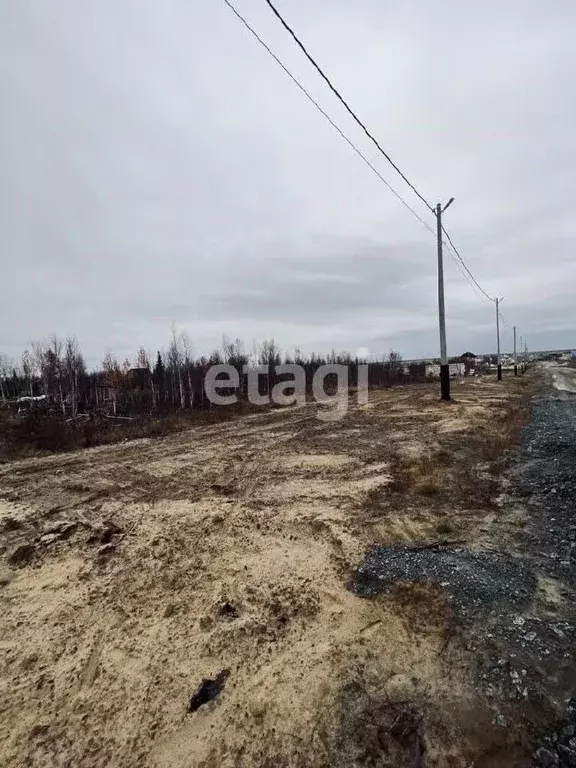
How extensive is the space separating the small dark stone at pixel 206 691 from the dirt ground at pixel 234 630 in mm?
42

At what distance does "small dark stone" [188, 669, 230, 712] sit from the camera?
2324 millimetres

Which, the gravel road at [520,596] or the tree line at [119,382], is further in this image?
the tree line at [119,382]

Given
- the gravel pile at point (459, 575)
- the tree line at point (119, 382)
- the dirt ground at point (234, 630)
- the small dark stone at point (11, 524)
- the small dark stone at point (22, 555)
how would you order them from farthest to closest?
1. the tree line at point (119, 382)
2. the small dark stone at point (11, 524)
3. the small dark stone at point (22, 555)
4. the gravel pile at point (459, 575)
5. the dirt ground at point (234, 630)

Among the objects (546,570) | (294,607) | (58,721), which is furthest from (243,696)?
(546,570)

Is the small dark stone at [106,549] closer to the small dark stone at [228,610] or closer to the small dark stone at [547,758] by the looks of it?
the small dark stone at [228,610]

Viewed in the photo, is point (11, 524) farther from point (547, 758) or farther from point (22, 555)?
point (547, 758)

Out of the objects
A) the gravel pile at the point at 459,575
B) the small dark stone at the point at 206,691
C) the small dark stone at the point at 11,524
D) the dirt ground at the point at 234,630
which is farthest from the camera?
the small dark stone at the point at 11,524

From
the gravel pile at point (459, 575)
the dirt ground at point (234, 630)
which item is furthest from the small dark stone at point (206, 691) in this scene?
the gravel pile at point (459, 575)

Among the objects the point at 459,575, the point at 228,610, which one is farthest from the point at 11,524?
the point at 459,575

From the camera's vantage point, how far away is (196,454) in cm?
894

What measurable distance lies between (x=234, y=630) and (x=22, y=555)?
275 cm

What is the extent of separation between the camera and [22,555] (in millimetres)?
4199

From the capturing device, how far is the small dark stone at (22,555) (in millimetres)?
4078

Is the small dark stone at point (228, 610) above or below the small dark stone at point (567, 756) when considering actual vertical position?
above
